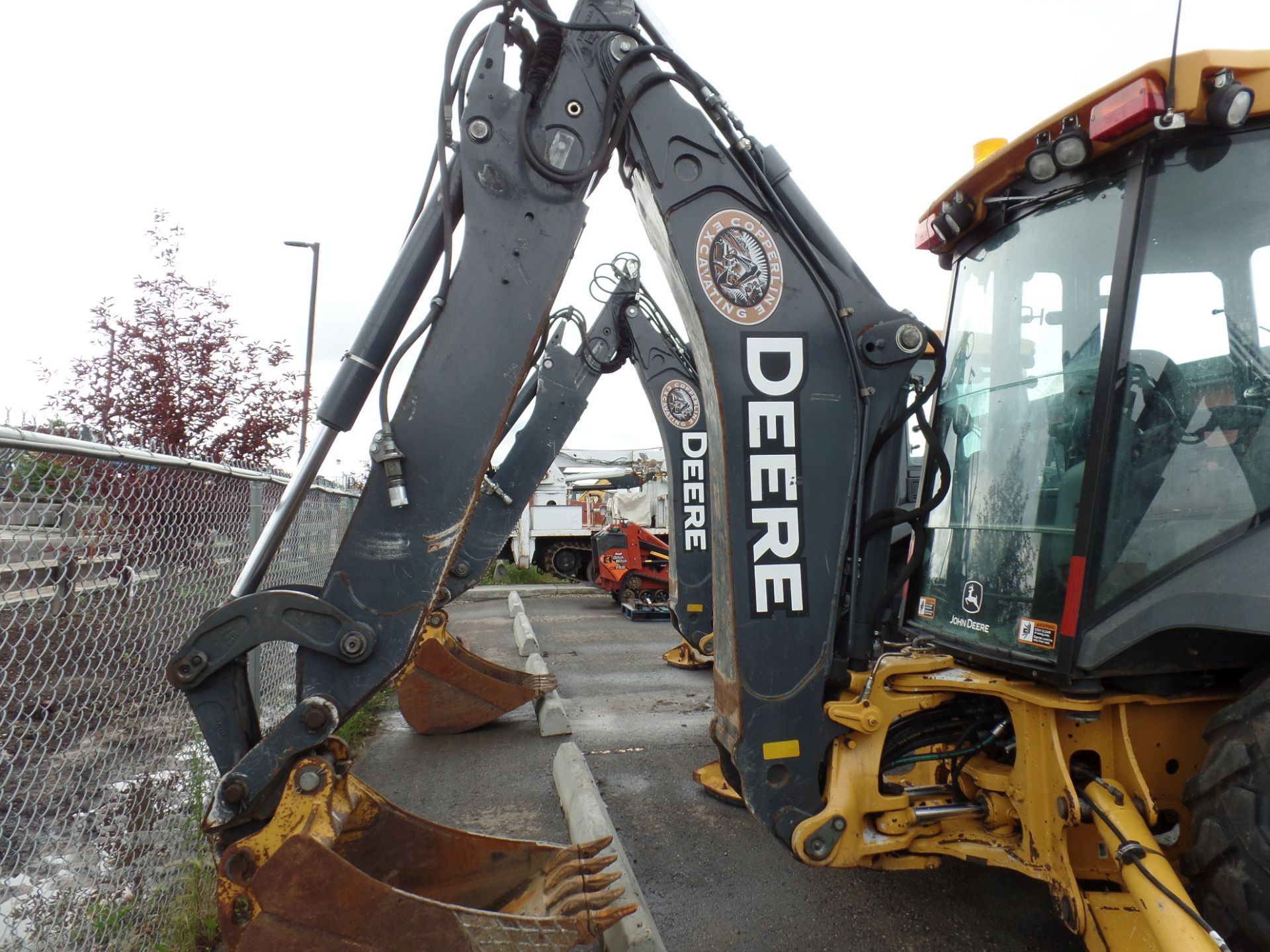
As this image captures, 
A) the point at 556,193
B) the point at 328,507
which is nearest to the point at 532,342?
the point at 556,193

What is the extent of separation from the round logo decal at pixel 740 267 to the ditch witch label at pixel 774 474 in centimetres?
12

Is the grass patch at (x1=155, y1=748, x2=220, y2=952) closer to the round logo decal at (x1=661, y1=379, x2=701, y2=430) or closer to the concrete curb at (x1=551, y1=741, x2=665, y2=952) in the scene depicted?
the concrete curb at (x1=551, y1=741, x2=665, y2=952)

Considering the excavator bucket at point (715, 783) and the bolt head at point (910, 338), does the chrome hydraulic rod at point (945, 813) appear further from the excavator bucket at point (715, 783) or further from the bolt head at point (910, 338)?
the excavator bucket at point (715, 783)

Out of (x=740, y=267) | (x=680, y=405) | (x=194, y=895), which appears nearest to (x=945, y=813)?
(x=740, y=267)

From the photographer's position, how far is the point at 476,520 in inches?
261

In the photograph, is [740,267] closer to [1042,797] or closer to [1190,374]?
[1190,374]

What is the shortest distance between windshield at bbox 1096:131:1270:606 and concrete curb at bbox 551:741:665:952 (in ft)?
6.61

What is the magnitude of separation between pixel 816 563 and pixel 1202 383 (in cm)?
136

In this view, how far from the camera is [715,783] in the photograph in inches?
191

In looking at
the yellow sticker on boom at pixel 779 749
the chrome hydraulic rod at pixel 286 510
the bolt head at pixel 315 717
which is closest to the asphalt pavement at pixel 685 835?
the yellow sticker on boom at pixel 779 749

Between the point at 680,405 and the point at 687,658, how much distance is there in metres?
2.77

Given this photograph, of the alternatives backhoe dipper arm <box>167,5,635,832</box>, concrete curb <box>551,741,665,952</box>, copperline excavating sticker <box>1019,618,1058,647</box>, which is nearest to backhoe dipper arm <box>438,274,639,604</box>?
concrete curb <box>551,741,665,952</box>

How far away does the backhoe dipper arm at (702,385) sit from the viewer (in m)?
2.67

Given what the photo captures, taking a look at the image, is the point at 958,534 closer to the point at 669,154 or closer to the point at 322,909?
the point at 669,154
